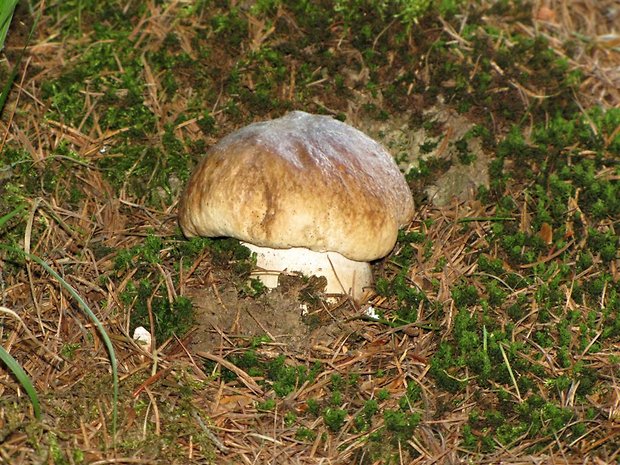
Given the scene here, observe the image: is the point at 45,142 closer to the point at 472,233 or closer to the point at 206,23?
the point at 206,23

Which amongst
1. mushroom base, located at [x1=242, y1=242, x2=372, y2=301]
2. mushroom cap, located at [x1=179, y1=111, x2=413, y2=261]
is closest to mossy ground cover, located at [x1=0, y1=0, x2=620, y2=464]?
mushroom base, located at [x1=242, y1=242, x2=372, y2=301]

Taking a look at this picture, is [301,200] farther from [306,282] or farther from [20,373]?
[20,373]

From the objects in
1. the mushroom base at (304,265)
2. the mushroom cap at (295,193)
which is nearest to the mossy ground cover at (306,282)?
the mushroom base at (304,265)

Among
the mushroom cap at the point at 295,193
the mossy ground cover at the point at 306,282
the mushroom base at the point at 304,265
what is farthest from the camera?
the mushroom base at the point at 304,265

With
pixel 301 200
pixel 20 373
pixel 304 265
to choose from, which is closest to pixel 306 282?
pixel 304 265

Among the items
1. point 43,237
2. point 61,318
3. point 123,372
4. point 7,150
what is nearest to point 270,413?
point 123,372

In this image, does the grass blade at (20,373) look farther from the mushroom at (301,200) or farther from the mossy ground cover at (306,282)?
the mushroom at (301,200)

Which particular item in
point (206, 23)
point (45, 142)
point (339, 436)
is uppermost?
point (206, 23)
